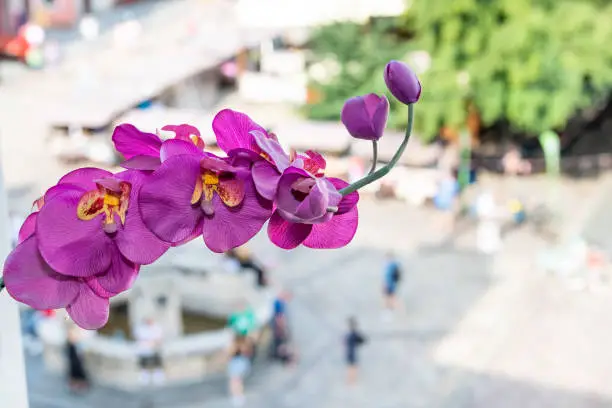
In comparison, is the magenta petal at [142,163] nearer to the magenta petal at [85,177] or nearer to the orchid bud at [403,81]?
the magenta petal at [85,177]

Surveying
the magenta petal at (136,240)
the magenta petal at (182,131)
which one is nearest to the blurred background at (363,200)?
the magenta petal at (182,131)

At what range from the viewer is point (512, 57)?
1970 cm

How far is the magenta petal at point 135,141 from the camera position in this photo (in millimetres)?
1534

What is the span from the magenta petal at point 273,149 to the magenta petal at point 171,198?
97mm

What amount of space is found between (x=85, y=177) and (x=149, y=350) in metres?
11.5

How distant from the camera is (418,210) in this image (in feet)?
66.0

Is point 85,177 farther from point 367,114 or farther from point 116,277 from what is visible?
point 367,114

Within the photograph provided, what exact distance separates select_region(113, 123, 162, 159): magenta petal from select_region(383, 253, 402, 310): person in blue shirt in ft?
43.4

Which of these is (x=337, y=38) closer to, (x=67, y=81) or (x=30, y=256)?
Result: (x=67, y=81)

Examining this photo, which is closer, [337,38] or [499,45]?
[499,45]

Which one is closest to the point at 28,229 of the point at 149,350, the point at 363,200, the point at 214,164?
the point at 214,164

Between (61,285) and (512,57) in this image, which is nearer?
(61,285)

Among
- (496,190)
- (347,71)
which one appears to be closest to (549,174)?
(496,190)

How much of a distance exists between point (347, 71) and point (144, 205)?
2110 centimetres
